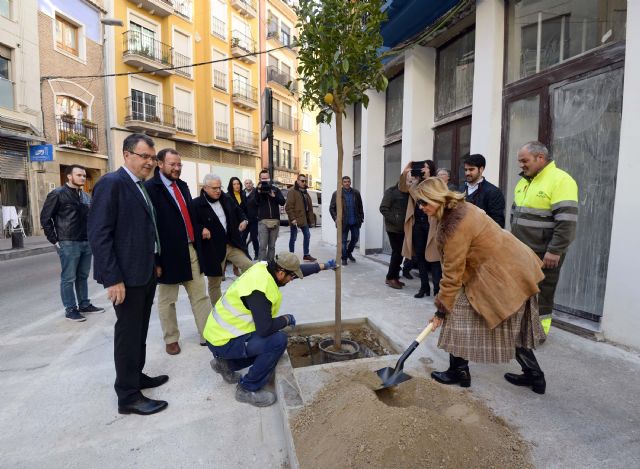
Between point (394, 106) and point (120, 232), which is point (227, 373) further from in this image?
point (394, 106)

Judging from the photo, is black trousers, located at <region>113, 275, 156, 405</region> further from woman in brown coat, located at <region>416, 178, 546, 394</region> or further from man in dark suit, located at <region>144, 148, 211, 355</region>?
woman in brown coat, located at <region>416, 178, 546, 394</region>

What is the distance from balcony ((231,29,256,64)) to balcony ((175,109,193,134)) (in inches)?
232

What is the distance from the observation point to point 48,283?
7098 millimetres

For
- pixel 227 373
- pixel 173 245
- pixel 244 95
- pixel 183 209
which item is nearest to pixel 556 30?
pixel 183 209

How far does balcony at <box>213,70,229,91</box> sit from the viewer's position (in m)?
25.3

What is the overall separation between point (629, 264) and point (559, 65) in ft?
7.69

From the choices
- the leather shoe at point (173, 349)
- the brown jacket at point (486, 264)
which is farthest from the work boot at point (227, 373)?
the brown jacket at point (486, 264)

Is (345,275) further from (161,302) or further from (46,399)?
(46,399)

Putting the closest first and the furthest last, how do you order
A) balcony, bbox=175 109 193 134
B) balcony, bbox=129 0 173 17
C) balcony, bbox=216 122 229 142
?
balcony, bbox=129 0 173 17 < balcony, bbox=175 109 193 134 < balcony, bbox=216 122 229 142

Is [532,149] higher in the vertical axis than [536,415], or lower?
higher

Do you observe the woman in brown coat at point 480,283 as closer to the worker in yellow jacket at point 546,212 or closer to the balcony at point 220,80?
the worker in yellow jacket at point 546,212

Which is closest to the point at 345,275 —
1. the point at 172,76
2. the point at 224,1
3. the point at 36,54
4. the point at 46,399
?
the point at 46,399

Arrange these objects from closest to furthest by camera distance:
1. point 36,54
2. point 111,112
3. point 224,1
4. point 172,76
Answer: point 36,54 < point 111,112 < point 172,76 < point 224,1

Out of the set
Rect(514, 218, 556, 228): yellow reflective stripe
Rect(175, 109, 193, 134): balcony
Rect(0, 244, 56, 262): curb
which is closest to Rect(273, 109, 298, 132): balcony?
Rect(175, 109, 193, 134): balcony
